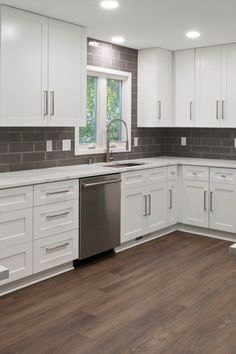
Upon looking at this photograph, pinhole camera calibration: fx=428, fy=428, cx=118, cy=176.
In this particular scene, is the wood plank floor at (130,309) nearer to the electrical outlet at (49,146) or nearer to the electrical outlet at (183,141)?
the electrical outlet at (49,146)

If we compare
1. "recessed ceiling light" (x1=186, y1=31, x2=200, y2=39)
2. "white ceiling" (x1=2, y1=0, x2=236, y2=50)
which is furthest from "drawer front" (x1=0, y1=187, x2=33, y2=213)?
"recessed ceiling light" (x1=186, y1=31, x2=200, y2=39)

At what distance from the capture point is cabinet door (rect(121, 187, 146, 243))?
455 centimetres

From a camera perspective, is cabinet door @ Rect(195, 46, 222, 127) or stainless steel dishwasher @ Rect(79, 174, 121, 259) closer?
Answer: stainless steel dishwasher @ Rect(79, 174, 121, 259)

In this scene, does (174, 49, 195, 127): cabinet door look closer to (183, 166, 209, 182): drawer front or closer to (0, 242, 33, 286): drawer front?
(183, 166, 209, 182): drawer front

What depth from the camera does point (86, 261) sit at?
4234 mm

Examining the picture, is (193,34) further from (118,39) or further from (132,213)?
(132,213)

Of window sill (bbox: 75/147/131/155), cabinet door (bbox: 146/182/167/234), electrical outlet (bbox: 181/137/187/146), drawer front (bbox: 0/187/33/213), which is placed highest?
electrical outlet (bbox: 181/137/187/146)

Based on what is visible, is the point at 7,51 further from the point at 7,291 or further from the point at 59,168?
the point at 7,291

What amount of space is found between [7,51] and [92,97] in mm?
1619

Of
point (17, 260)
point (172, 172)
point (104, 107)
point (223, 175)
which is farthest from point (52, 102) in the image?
point (223, 175)

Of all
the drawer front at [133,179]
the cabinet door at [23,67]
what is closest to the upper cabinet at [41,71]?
the cabinet door at [23,67]

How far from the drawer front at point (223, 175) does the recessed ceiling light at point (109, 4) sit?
2.25 meters

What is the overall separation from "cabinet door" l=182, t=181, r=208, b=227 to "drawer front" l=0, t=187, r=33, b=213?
7.72 feet

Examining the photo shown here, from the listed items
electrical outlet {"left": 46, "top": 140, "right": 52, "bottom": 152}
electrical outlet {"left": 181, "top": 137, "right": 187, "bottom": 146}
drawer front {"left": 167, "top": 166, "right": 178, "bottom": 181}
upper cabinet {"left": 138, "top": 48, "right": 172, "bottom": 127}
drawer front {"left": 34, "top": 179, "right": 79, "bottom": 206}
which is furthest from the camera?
electrical outlet {"left": 181, "top": 137, "right": 187, "bottom": 146}
